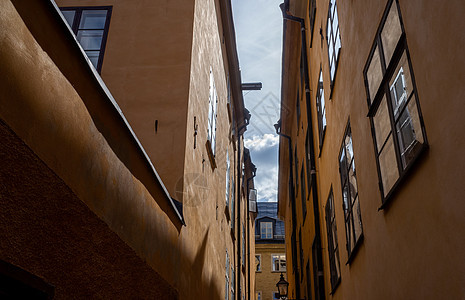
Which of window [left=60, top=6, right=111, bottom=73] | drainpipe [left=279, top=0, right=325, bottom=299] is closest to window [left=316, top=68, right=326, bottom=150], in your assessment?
drainpipe [left=279, top=0, right=325, bottom=299]

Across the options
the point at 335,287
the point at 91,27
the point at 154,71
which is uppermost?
the point at 91,27

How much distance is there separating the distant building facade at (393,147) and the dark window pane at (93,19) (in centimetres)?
379

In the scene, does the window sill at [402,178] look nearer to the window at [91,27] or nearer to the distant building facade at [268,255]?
the window at [91,27]

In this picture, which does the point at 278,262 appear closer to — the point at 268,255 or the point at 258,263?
the point at 268,255

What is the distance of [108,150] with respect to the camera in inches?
154

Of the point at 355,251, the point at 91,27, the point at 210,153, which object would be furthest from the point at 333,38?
the point at 91,27

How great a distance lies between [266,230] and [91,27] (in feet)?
92.8

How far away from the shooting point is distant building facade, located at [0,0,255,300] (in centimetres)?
268

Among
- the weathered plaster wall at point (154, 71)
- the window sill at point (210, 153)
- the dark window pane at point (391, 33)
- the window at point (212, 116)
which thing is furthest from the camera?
the window at point (212, 116)

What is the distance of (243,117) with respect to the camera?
17.1 m

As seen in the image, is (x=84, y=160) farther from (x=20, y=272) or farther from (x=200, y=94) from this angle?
(x=200, y=94)

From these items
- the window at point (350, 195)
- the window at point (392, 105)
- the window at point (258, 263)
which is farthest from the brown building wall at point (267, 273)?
the window at point (392, 105)

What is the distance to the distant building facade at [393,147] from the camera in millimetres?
3018

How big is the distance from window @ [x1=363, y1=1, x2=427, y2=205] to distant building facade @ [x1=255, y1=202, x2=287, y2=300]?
90.4ft
